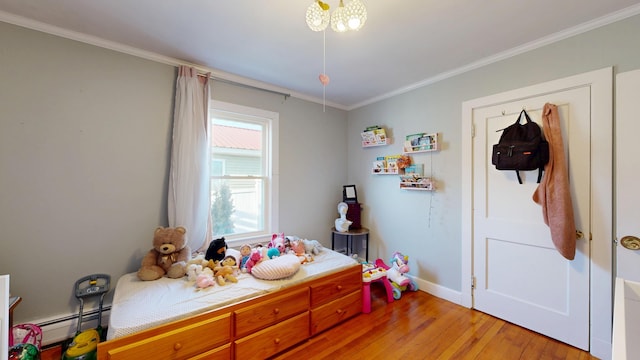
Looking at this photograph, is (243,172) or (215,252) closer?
(215,252)

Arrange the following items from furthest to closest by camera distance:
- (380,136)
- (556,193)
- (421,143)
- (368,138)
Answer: (368,138)
(380,136)
(421,143)
(556,193)

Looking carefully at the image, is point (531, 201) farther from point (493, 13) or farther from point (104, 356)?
point (104, 356)

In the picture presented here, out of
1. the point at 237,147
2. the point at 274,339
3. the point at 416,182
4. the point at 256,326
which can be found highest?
the point at 237,147

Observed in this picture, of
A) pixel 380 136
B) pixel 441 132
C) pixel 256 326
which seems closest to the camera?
pixel 256 326

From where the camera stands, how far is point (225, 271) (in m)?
1.93

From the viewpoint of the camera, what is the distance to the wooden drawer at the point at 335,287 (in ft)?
6.66

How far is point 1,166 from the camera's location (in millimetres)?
1677

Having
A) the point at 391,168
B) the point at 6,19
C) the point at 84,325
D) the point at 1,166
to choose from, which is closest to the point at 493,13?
the point at 391,168

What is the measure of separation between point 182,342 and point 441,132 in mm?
2795

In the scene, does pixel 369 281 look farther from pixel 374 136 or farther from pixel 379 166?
pixel 374 136

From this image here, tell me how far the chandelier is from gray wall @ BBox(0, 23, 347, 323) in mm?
1730

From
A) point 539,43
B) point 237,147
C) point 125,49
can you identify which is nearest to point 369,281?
point 237,147

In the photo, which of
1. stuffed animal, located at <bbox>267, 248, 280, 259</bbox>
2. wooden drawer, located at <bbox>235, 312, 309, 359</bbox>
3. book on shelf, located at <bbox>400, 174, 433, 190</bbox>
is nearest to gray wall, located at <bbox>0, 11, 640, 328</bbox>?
book on shelf, located at <bbox>400, 174, 433, 190</bbox>

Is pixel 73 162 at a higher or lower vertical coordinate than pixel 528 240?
higher
